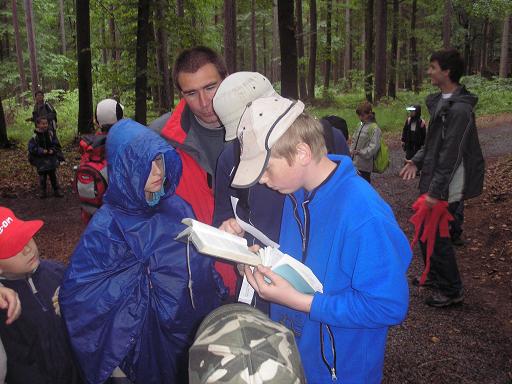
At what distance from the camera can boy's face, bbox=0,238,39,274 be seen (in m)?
2.14

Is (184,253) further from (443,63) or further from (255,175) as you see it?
(443,63)

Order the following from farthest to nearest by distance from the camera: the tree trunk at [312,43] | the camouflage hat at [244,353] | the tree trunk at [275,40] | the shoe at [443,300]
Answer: the tree trunk at [275,40], the tree trunk at [312,43], the shoe at [443,300], the camouflage hat at [244,353]

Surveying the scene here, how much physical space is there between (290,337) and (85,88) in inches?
583

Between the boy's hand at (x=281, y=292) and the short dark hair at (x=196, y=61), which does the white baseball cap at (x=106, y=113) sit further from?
the boy's hand at (x=281, y=292)

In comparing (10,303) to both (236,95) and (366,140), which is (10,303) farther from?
(366,140)

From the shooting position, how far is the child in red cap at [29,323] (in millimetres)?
2125

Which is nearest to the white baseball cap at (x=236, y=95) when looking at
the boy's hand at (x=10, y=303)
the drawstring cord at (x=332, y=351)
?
the drawstring cord at (x=332, y=351)

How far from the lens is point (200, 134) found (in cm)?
283

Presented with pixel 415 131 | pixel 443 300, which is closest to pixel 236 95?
pixel 443 300

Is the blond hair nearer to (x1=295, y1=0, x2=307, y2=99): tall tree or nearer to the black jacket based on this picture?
the black jacket

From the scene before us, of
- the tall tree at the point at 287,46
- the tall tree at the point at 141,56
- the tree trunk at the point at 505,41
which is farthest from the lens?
the tree trunk at the point at 505,41

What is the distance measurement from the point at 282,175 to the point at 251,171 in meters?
0.13

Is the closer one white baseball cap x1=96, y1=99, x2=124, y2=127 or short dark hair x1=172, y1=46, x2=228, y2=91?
short dark hair x1=172, y1=46, x2=228, y2=91

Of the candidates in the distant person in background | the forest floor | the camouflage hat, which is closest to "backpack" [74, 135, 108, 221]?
the camouflage hat
